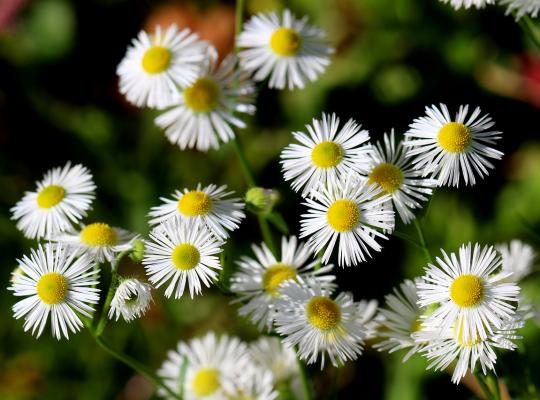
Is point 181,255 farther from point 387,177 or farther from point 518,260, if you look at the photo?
point 518,260

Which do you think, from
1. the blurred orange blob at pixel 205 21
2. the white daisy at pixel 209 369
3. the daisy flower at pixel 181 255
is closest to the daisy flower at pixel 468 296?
the daisy flower at pixel 181 255

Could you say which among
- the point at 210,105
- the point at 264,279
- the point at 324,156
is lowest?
the point at 264,279

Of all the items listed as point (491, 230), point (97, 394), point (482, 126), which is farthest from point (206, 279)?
point (491, 230)

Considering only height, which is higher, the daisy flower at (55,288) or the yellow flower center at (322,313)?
the yellow flower center at (322,313)

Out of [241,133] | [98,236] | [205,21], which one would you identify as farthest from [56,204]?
[205,21]

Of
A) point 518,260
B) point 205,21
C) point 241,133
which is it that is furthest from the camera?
point 205,21

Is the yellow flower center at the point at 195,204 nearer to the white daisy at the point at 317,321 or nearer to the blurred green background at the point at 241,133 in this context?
the white daisy at the point at 317,321
